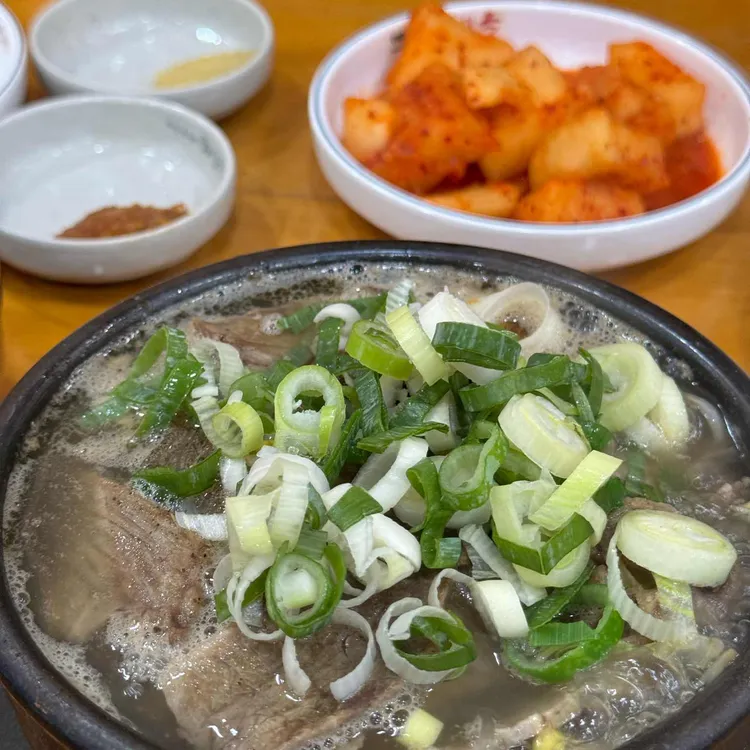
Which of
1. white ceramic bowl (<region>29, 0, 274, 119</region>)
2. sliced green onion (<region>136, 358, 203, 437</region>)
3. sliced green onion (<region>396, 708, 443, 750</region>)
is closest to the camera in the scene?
sliced green onion (<region>396, 708, 443, 750</region>)

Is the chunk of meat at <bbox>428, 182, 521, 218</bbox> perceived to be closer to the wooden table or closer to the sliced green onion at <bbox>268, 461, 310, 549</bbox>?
the wooden table

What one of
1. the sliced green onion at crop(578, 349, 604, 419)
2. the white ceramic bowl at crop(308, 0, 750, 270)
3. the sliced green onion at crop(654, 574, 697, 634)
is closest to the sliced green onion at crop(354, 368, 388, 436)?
the sliced green onion at crop(578, 349, 604, 419)

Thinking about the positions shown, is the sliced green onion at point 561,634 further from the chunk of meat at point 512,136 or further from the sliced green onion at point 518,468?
the chunk of meat at point 512,136

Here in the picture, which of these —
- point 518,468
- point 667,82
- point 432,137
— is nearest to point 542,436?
point 518,468

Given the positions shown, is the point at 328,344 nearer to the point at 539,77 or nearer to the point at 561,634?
the point at 561,634

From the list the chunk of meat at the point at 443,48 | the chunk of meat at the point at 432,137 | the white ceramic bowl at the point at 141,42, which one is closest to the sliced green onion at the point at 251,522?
the chunk of meat at the point at 432,137

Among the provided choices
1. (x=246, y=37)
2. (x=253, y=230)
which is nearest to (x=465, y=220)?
(x=253, y=230)
